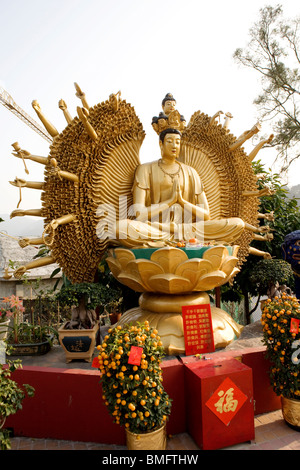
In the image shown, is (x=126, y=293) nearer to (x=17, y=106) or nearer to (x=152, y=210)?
(x=152, y=210)

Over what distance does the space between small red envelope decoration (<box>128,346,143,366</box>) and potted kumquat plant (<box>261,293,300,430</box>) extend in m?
1.48

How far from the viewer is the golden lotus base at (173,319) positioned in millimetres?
3732

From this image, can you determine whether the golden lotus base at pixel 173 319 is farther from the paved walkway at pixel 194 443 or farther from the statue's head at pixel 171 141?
the statue's head at pixel 171 141

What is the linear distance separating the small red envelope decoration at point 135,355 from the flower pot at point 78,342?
1287 millimetres

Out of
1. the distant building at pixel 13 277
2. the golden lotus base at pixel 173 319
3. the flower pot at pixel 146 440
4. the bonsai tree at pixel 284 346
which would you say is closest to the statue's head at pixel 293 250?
the golden lotus base at pixel 173 319

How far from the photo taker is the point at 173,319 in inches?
153

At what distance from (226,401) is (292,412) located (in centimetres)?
81

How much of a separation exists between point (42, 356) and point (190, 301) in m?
1.96

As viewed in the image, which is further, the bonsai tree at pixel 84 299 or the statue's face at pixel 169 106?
the statue's face at pixel 169 106

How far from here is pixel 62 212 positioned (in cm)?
418

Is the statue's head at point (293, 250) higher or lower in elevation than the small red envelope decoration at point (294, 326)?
higher

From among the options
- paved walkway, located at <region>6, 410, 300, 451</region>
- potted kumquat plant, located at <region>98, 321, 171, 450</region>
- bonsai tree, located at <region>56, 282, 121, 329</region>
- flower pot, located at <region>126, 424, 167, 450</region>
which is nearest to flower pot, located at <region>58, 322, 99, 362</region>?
bonsai tree, located at <region>56, 282, 121, 329</region>

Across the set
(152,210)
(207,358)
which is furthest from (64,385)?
(152,210)
